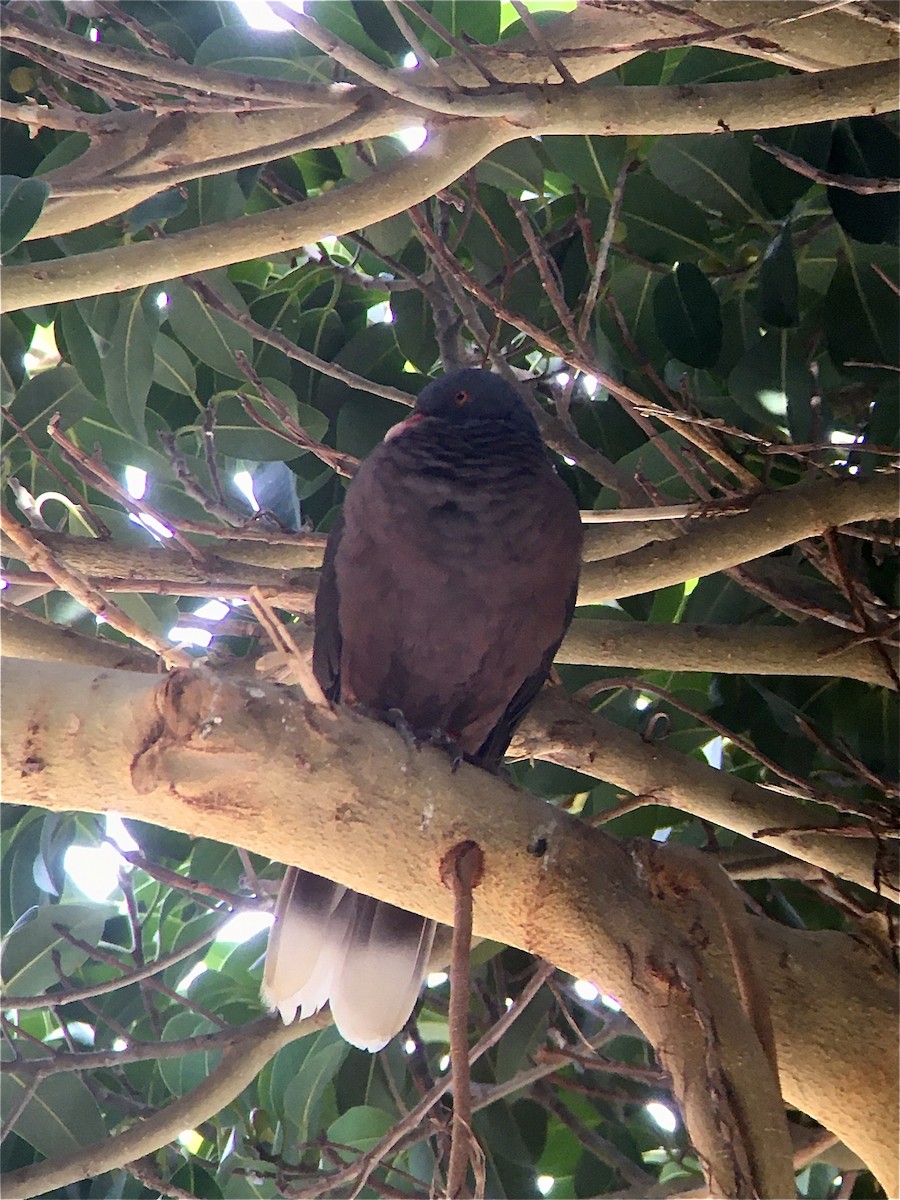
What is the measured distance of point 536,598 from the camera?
89.6 inches

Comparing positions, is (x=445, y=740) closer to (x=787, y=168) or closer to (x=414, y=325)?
(x=414, y=325)

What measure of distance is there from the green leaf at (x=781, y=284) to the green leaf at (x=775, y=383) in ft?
0.35

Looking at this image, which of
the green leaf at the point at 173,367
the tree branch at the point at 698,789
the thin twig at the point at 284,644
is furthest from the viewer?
the green leaf at the point at 173,367

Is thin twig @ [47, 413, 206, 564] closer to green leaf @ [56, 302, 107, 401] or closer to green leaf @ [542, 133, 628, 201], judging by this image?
green leaf @ [56, 302, 107, 401]

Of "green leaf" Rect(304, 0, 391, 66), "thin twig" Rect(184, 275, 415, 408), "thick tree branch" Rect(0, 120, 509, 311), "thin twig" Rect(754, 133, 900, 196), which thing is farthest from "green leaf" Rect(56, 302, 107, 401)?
"thin twig" Rect(754, 133, 900, 196)

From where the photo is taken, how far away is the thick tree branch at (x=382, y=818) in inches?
54.2

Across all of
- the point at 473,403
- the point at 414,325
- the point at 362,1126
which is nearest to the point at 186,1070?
the point at 362,1126

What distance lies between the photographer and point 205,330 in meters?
2.46

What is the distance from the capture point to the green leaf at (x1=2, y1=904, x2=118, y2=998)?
264 centimetres

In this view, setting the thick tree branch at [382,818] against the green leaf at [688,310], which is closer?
the thick tree branch at [382,818]

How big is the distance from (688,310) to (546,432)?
38 centimetres

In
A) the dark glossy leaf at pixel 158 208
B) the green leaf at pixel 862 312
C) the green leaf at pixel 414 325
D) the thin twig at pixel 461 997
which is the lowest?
the thin twig at pixel 461 997

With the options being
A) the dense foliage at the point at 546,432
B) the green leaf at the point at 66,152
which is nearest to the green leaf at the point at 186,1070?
the dense foliage at the point at 546,432

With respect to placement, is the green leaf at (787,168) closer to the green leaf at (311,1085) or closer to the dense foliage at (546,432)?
the dense foliage at (546,432)
